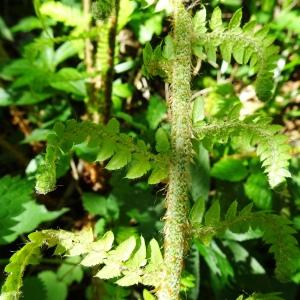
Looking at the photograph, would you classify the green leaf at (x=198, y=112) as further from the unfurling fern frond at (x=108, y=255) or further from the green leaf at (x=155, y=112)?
the green leaf at (x=155, y=112)

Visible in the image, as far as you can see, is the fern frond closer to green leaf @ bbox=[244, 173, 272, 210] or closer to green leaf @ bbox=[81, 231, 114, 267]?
green leaf @ bbox=[81, 231, 114, 267]

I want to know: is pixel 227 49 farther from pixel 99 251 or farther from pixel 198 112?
pixel 99 251

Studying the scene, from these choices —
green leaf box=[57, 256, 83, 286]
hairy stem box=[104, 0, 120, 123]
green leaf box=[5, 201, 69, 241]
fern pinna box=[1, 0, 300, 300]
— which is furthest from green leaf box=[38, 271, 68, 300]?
fern pinna box=[1, 0, 300, 300]

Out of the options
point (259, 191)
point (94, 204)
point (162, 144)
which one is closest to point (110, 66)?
point (94, 204)

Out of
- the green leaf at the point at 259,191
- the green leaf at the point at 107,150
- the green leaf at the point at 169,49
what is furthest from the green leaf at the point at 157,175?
the green leaf at the point at 259,191

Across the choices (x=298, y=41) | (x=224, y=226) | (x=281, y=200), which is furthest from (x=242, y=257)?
(x=298, y=41)
